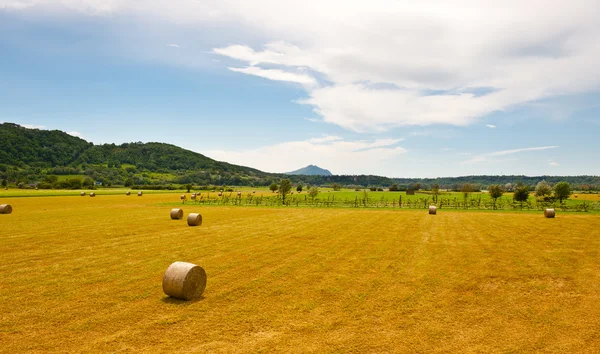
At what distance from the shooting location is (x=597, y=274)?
15.9 metres

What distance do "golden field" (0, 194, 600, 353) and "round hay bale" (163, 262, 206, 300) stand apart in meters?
0.32

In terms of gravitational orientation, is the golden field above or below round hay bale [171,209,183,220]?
below

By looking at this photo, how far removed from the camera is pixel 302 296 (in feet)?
41.3

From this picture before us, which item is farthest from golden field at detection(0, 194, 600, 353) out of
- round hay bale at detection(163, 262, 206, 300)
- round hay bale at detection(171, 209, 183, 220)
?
round hay bale at detection(171, 209, 183, 220)

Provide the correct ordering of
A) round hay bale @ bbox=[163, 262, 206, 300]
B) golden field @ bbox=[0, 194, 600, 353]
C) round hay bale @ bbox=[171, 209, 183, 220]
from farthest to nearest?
1. round hay bale @ bbox=[171, 209, 183, 220]
2. round hay bale @ bbox=[163, 262, 206, 300]
3. golden field @ bbox=[0, 194, 600, 353]

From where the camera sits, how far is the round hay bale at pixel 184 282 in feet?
39.9

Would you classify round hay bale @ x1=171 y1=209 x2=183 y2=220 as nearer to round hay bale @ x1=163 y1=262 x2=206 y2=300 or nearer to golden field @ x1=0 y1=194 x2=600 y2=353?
golden field @ x1=0 y1=194 x2=600 y2=353

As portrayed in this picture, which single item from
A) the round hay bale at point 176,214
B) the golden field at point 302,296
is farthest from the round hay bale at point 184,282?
the round hay bale at point 176,214

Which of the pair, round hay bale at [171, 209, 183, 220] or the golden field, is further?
round hay bale at [171, 209, 183, 220]

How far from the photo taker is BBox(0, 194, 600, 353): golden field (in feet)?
30.1

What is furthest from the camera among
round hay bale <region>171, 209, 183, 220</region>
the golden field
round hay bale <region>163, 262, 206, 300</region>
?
round hay bale <region>171, 209, 183, 220</region>

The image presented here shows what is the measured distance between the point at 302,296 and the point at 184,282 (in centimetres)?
417

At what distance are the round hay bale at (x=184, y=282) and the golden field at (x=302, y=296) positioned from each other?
32cm

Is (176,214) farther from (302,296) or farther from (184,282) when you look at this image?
(302,296)
